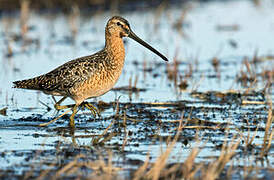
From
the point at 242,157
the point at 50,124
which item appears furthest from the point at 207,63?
the point at 242,157

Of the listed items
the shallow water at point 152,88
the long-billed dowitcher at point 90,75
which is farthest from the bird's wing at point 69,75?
the shallow water at point 152,88

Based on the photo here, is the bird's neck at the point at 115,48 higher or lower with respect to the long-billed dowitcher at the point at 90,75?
higher

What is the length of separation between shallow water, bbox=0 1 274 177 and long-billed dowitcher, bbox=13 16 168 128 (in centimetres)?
47

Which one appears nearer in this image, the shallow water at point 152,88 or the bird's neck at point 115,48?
the shallow water at point 152,88

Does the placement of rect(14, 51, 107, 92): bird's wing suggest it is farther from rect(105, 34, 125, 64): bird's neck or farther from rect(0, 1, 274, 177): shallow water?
rect(0, 1, 274, 177): shallow water

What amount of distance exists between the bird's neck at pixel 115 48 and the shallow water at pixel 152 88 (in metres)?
0.86

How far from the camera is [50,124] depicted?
8.44 metres

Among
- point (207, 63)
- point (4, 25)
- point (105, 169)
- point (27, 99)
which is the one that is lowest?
point (105, 169)

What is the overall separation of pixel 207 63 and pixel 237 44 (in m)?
2.33

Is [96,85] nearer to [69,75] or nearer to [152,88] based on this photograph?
[69,75]

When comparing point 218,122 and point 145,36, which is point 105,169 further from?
point 145,36

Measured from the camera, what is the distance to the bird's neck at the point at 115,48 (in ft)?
27.7

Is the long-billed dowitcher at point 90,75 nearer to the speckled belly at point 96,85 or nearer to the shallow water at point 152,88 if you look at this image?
the speckled belly at point 96,85

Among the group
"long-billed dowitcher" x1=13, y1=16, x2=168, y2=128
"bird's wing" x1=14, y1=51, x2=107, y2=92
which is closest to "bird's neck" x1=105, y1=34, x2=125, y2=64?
"long-billed dowitcher" x1=13, y1=16, x2=168, y2=128
